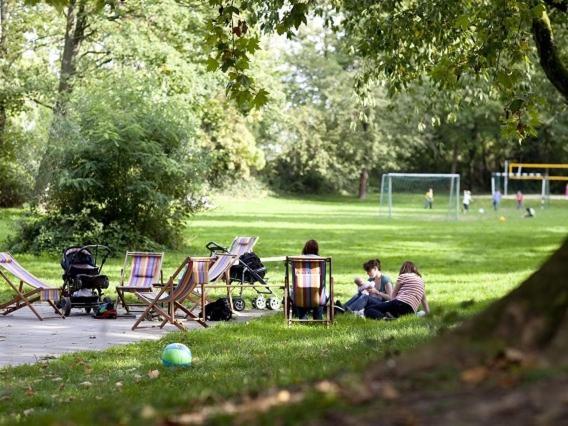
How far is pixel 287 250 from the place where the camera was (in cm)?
2456

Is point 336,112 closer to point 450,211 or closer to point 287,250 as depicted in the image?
point 450,211

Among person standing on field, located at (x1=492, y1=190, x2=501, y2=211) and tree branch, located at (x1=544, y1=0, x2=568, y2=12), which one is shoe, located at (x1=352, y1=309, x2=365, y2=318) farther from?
person standing on field, located at (x1=492, y1=190, x2=501, y2=211)

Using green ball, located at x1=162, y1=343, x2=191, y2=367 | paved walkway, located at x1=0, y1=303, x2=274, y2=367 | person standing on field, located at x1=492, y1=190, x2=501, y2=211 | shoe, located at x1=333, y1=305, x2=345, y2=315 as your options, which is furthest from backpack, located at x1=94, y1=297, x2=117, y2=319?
person standing on field, located at x1=492, y1=190, x2=501, y2=211

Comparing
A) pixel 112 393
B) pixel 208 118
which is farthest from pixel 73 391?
pixel 208 118

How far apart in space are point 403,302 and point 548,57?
3.40 meters

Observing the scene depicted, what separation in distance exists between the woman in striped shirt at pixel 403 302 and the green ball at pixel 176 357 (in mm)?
4124

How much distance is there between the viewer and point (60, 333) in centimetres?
1136

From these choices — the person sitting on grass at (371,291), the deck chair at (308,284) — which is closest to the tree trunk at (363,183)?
the person sitting on grass at (371,291)

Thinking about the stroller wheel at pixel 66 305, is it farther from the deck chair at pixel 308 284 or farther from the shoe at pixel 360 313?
the shoe at pixel 360 313

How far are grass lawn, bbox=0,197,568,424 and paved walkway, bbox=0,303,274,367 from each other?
0.47m

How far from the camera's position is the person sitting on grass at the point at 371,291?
13.0 metres

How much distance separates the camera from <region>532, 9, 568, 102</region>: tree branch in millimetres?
Answer: 10859

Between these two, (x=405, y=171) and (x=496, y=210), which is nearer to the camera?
(x=496, y=210)

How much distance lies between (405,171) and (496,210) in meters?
26.7
